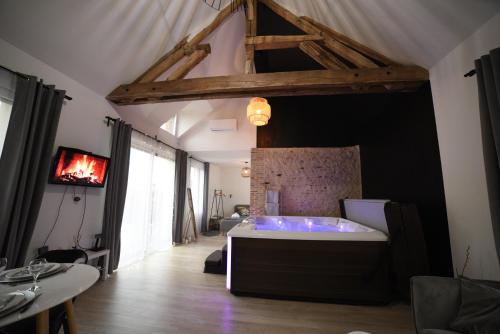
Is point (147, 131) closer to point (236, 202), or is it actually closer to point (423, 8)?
point (423, 8)

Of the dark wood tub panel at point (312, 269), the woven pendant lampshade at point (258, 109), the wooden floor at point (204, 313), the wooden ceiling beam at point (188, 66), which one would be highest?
the wooden ceiling beam at point (188, 66)

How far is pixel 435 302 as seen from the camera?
1223 millimetres

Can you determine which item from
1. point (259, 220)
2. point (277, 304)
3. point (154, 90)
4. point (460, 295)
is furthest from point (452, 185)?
point (154, 90)

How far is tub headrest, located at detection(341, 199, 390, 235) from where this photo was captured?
2.59 meters

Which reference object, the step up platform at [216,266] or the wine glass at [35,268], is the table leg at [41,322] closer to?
the wine glass at [35,268]

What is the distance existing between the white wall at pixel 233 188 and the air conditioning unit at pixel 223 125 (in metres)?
3.37

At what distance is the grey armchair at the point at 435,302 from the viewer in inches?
46.8

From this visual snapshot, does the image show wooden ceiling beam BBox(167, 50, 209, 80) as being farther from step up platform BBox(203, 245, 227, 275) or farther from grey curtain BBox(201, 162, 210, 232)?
grey curtain BBox(201, 162, 210, 232)

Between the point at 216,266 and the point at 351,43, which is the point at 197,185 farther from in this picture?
the point at 351,43

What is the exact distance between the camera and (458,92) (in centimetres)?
192

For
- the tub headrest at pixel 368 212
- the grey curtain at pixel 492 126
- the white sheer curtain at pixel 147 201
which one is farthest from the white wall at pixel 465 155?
the white sheer curtain at pixel 147 201

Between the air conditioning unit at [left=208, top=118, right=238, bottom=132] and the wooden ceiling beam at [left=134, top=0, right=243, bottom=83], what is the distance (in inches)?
84.4

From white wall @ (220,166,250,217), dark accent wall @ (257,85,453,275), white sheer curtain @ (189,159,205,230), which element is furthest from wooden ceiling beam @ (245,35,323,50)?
white wall @ (220,166,250,217)

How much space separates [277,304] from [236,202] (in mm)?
6065
